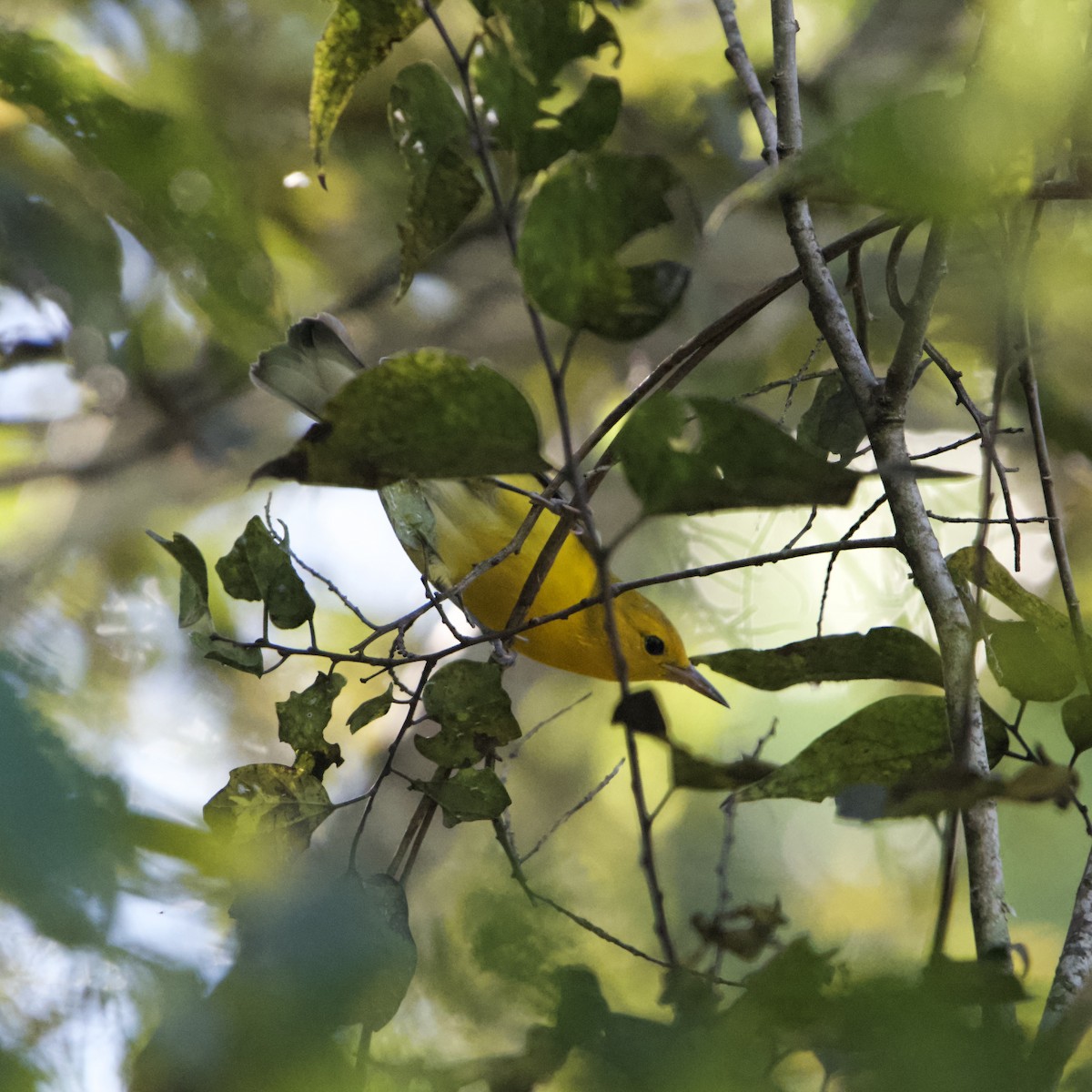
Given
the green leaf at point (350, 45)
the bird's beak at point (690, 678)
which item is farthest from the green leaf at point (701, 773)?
the bird's beak at point (690, 678)

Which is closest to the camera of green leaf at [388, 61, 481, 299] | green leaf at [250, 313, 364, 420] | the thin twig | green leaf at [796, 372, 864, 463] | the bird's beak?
green leaf at [388, 61, 481, 299]

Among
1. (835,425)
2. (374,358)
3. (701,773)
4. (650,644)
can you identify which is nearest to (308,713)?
(701,773)

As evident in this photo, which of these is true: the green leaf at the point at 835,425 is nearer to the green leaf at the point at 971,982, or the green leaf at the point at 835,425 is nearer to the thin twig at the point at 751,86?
the thin twig at the point at 751,86

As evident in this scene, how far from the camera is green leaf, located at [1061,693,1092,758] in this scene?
20.8 inches

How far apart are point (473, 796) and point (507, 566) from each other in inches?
30.8

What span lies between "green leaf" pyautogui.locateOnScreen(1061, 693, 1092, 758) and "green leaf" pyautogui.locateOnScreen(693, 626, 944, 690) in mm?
65

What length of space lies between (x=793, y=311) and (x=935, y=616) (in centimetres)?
193

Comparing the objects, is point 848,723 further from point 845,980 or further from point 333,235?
point 333,235

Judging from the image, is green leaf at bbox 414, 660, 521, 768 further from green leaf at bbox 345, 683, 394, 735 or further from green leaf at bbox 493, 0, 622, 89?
green leaf at bbox 493, 0, 622, 89

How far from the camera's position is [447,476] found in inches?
17.5

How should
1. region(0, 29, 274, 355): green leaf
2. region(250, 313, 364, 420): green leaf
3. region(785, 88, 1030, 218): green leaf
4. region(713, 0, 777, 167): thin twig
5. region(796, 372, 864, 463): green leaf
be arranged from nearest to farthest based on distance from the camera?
region(785, 88, 1030, 218): green leaf, region(713, 0, 777, 167): thin twig, region(796, 372, 864, 463): green leaf, region(0, 29, 274, 355): green leaf, region(250, 313, 364, 420): green leaf

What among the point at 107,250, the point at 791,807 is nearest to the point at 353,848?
the point at 107,250

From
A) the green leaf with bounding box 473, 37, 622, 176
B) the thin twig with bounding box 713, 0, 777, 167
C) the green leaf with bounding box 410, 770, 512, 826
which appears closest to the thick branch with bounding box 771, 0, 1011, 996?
the thin twig with bounding box 713, 0, 777, 167

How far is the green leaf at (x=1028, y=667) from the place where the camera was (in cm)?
55
